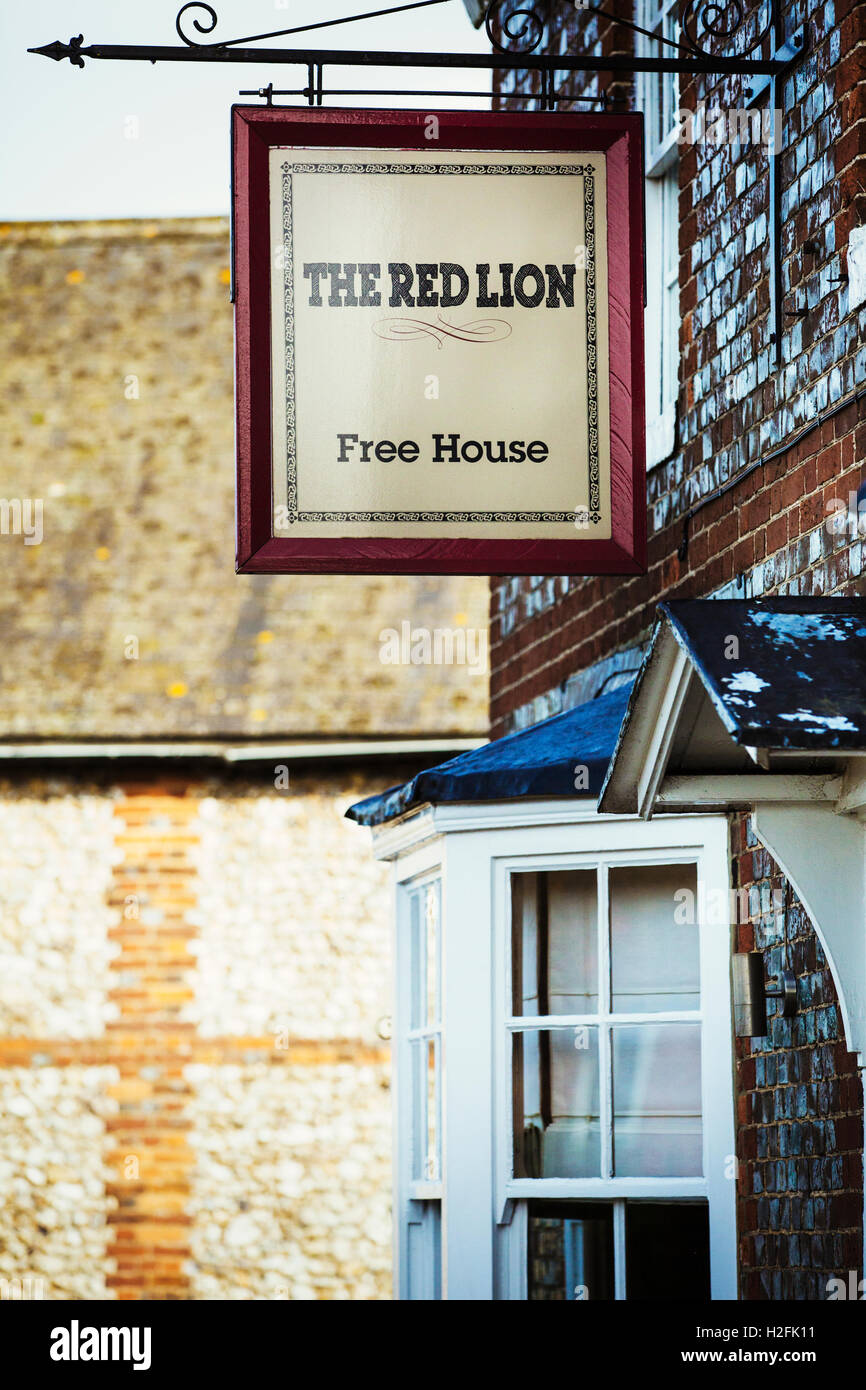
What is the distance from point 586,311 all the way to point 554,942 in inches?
79.8

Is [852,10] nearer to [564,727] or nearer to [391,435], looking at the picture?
[391,435]

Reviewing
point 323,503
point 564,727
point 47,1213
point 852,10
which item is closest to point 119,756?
point 47,1213

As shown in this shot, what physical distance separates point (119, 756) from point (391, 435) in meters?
8.35

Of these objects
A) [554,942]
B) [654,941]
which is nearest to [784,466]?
[654,941]

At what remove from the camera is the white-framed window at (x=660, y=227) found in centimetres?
654

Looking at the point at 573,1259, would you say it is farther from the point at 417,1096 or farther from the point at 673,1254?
the point at 673,1254

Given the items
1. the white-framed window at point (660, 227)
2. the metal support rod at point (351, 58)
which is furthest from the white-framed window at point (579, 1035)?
the metal support rod at point (351, 58)

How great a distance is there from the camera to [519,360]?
524cm

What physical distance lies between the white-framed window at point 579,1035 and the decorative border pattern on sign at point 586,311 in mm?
1102

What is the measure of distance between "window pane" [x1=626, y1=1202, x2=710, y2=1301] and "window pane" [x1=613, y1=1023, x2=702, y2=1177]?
144mm

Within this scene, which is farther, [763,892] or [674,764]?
[763,892]

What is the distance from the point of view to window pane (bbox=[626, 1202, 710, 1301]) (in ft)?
19.2

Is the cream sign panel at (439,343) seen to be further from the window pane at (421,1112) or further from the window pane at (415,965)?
the window pane at (421,1112)

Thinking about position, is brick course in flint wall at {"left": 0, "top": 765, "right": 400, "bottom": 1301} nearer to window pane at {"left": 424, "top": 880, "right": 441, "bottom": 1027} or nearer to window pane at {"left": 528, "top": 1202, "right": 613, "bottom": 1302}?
window pane at {"left": 528, "top": 1202, "right": 613, "bottom": 1302}
